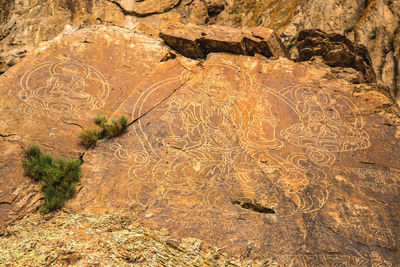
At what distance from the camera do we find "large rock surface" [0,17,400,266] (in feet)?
12.9

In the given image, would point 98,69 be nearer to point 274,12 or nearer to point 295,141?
point 295,141

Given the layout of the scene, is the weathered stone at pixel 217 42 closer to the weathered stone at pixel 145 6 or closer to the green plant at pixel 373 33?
the green plant at pixel 373 33

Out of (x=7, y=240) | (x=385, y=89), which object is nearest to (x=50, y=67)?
(x=7, y=240)

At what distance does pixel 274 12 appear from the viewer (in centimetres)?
1284

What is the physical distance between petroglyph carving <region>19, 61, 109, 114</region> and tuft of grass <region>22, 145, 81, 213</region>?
1235 millimetres

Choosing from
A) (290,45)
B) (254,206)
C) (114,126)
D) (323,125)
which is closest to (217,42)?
(323,125)

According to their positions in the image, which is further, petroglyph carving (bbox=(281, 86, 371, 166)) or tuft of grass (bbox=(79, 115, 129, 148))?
petroglyph carving (bbox=(281, 86, 371, 166))

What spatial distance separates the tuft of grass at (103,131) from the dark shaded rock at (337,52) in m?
4.79

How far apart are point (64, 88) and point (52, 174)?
2082mm

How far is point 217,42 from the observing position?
22.0ft

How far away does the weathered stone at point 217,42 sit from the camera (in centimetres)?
666

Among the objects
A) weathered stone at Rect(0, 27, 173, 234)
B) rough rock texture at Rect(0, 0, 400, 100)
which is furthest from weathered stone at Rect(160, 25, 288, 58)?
rough rock texture at Rect(0, 0, 400, 100)

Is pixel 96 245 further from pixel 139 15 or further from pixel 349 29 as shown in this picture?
pixel 139 15

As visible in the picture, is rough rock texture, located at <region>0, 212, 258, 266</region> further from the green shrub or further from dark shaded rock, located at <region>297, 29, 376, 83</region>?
dark shaded rock, located at <region>297, 29, 376, 83</region>
